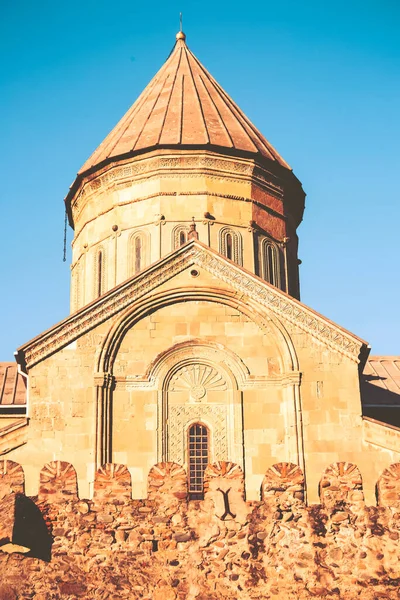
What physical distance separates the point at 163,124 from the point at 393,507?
49.3ft

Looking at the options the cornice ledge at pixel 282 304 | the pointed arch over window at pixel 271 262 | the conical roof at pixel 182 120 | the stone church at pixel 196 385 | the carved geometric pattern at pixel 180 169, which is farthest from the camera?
the conical roof at pixel 182 120

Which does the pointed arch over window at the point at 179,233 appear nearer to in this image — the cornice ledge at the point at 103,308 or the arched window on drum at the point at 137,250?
the arched window on drum at the point at 137,250

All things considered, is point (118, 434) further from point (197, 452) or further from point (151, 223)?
point (151, 223)

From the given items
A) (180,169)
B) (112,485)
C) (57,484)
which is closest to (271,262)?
(180,169)

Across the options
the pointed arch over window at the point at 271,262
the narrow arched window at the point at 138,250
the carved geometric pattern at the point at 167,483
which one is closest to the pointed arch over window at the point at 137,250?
the narrow arched window at the point at 138,250

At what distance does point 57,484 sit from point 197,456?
5710 mm

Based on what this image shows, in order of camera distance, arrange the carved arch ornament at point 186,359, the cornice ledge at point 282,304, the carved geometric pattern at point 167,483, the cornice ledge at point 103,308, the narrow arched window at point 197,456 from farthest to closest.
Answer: the cornice ledge at point 282,304 → the cornice ledge at point 103,308 → the narrow arched window at point 197,456 → the carved arch ornament at point 186,359 → the carved geometric pattern at point 167,483

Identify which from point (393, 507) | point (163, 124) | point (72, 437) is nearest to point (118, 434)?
point (72, 437)

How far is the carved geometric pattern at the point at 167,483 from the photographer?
12766 mm

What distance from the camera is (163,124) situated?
25703mm

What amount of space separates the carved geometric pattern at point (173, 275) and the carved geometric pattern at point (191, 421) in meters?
2.03

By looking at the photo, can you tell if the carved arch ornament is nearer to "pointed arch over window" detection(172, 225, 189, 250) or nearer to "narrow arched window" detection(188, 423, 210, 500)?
"narrow arched window" detection(188, 423, 210, 500)

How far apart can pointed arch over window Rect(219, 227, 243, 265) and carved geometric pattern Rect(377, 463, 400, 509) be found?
37.7 ft

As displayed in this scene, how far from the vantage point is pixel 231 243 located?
24.2 meters
